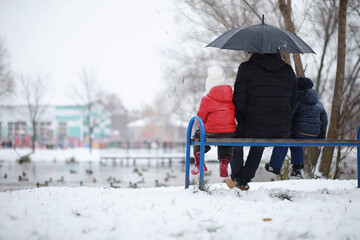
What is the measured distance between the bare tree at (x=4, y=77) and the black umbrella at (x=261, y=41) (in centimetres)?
2473

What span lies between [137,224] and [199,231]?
53 cm

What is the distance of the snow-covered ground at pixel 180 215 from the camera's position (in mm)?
2889

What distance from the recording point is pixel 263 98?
4.38m

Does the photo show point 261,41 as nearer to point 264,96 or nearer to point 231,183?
point 264,96

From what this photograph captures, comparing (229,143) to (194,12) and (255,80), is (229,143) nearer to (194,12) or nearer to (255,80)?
(255,80)

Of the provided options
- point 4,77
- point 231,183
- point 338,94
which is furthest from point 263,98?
point 4,77

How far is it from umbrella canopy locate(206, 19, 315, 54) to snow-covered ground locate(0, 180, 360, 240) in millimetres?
1722

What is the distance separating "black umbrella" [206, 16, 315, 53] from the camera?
4367mm

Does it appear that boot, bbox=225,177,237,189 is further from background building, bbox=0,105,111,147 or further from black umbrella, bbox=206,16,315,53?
background building, bbox=0,105,111,147

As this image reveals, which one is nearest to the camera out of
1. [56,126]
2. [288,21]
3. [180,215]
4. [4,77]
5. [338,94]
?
[180,215]

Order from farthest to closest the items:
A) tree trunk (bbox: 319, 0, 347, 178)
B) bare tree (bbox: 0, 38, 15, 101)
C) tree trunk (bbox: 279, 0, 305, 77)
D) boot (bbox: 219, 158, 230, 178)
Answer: bare tree (bbox: 0, 38, 15, 101), tree trunk (bbox: 279, 0, 305, 77), tree trunk (bbox: 319, 0, 347, 178), boot (bbox: 219, 158, 230, 178)

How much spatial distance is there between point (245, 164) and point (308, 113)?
1084mm

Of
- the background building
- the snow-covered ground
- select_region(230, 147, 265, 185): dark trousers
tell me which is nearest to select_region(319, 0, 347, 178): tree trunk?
select_region(230, 147, 265, 185): dark trousers

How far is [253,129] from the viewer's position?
175 inches
